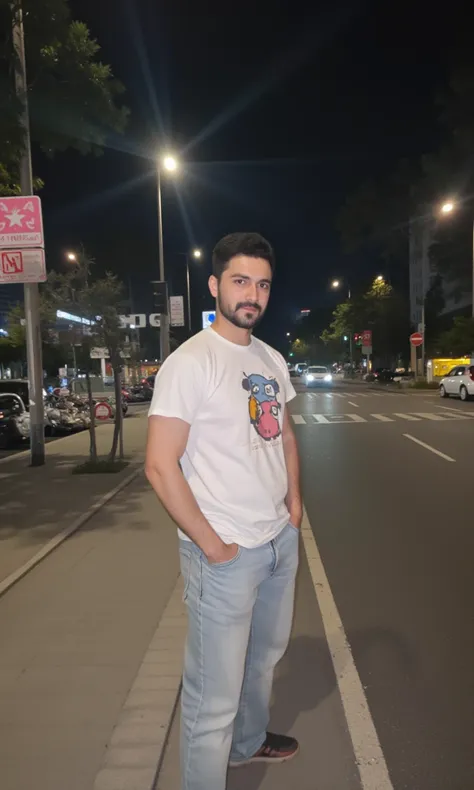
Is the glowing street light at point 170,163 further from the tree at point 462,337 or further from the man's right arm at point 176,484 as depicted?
the man's right arm at point 176,484

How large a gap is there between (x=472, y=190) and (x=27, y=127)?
105ft

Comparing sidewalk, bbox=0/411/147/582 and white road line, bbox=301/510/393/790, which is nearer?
white road line, bbox=301/510/393/790

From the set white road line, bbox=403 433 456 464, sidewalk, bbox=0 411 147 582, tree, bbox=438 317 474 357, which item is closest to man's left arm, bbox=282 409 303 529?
sidewalk, bbox=0 411 147 582

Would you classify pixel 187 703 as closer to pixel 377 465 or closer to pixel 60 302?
pixel 377 465

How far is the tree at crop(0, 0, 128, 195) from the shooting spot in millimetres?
10179

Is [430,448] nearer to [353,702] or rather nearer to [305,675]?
[305,675]

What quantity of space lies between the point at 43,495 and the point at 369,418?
535 inches

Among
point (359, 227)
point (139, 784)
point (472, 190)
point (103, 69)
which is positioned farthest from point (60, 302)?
point (359, 227)

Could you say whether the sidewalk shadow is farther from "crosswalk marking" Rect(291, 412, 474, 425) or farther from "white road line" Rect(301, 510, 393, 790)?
"crosswalk marking" Rect(291, 412, 474, 425)

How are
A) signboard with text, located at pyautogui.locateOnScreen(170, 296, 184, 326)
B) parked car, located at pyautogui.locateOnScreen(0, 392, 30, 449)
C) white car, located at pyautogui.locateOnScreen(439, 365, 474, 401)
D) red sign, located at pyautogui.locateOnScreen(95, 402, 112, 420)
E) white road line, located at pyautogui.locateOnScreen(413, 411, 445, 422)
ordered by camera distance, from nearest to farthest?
1. red sign, located at pyautogui.locateOnScreen(95, 402, 112, 420)
2. parked car, located at pyautogui.locateOnScreen(0, 392, 30, 449)
3. white road line, located at pyautogui.locateOnScreen(413, 411, 445, 422)
4. white car, located at pyautogui.locateOnScreen(439, 365, 474, 401)
5. signboard with text, located at pyautogui.locateOnScreen(170, 296, 184, 326)

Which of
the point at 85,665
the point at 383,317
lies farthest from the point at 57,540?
the point at 383,317

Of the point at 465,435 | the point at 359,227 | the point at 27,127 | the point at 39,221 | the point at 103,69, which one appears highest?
the point at 359,227

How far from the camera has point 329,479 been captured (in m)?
9.95

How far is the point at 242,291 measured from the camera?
2.48m
